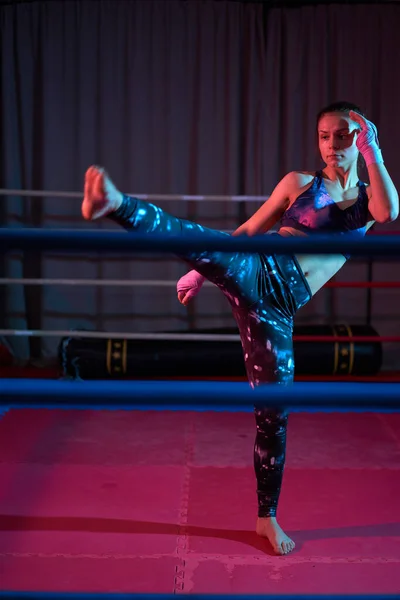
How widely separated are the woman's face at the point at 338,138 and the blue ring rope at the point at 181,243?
0.89m

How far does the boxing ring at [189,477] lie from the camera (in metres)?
0.82

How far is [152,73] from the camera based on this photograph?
4.06 m

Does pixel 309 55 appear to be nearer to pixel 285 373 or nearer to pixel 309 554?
pixel 285 373

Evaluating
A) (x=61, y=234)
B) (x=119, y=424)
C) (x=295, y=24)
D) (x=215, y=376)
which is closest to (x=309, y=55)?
(x=295, y=24)

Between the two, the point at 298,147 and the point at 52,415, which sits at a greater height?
the point at 298,147

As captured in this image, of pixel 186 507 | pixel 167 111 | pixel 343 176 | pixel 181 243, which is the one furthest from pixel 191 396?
pixel 167 111

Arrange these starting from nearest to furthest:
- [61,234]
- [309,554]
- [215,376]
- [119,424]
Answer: [61,234], [309,554], [119,424], [215,376]

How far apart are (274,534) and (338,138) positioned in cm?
108

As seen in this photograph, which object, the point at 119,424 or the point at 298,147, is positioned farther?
the point at 298,147

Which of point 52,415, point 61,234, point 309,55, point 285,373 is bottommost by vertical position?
point 52,415

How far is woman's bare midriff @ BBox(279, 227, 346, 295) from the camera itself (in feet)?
5.45

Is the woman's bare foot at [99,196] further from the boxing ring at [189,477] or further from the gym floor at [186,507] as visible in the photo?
the gym floor at [186,507]

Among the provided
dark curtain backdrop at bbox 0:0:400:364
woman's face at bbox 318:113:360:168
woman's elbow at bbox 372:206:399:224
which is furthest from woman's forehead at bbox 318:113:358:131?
dark curtain backdrop at bbox 0:0:400:364

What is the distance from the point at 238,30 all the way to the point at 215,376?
223 centimetres
